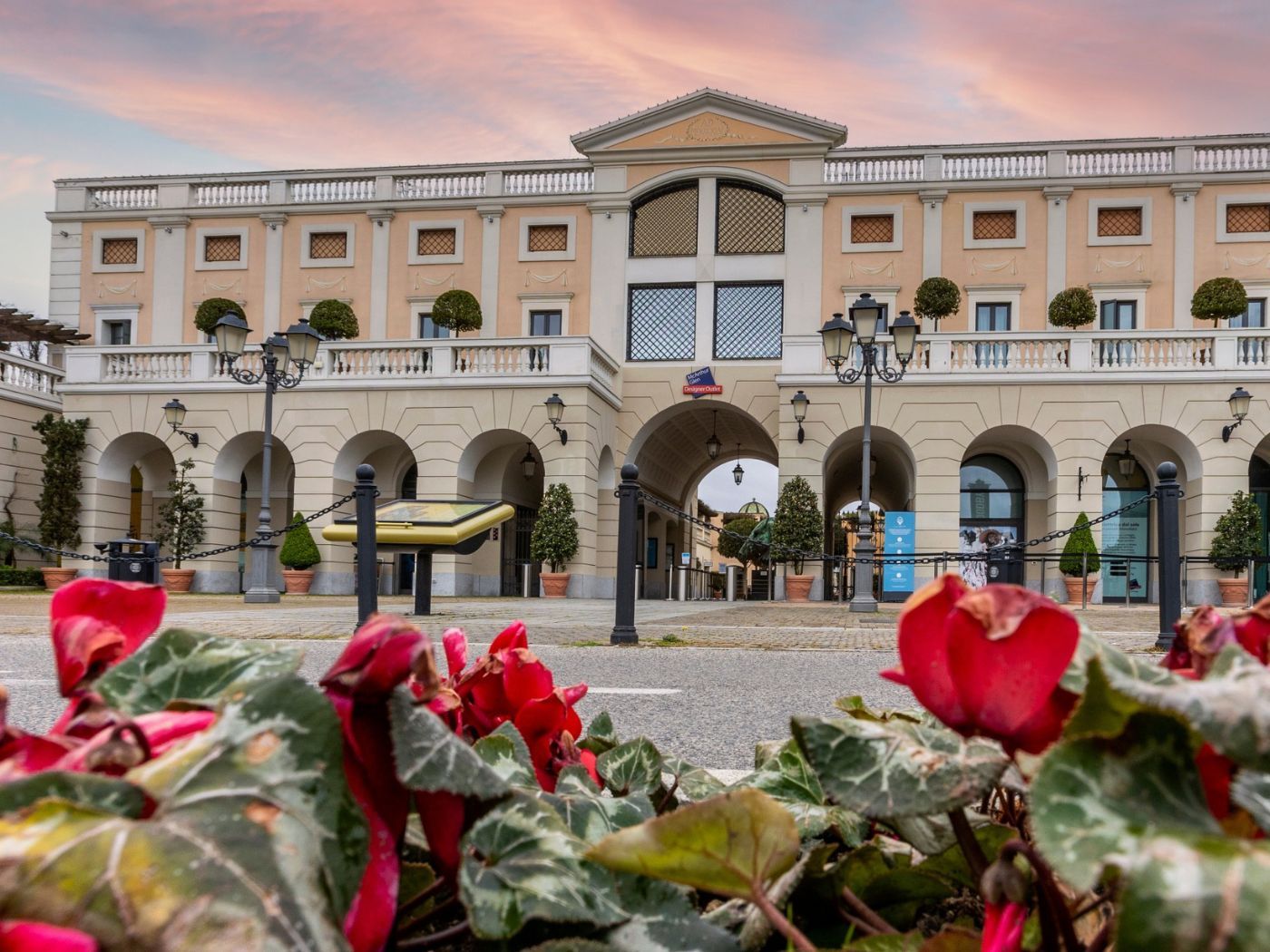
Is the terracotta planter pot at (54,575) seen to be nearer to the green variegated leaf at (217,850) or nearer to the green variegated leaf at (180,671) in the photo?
the green variegated leaf at (180,671)

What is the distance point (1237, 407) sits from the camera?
17812 mm

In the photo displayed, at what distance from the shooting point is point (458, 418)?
1992cm

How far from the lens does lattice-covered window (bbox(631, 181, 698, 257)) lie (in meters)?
22.2

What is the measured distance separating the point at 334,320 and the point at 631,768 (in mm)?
22851

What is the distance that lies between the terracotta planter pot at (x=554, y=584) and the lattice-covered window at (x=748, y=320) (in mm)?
6363

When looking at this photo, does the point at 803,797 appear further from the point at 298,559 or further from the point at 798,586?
the point at 298,559

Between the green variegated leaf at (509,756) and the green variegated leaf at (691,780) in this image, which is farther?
the green variegated leaf at (691,780)

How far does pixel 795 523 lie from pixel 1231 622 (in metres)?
18.6

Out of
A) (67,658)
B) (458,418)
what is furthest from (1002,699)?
(458,418)

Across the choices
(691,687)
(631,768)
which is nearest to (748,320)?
(691,687)

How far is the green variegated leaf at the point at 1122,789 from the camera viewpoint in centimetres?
30

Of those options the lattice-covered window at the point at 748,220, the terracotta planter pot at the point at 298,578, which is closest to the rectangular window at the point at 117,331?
the terracotta planter pot at the point at 298,578

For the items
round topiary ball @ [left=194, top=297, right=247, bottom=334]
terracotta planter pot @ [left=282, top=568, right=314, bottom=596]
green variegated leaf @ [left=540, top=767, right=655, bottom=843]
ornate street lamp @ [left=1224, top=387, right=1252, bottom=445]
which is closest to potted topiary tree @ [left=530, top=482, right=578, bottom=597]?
terracotta planter pot @ [left=282, top=568, right=314, bottom=596]

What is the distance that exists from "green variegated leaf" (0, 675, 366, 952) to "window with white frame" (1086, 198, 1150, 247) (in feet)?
78.1
